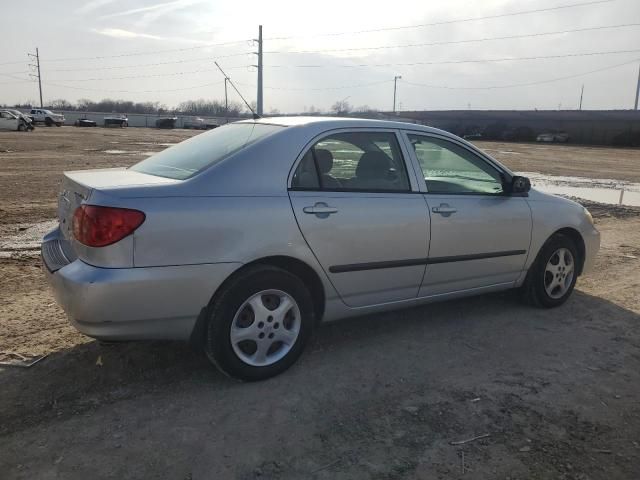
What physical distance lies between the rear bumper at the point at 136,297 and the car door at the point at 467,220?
1705mm

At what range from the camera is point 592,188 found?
1508cm

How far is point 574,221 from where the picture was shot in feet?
16.6

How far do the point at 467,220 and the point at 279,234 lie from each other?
5.48 feet

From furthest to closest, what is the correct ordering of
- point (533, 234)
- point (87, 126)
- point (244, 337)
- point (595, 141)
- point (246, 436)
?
point (87, 126)
point (595, 141)
point (533, 234)
point (244, 337)
point (246, 436)

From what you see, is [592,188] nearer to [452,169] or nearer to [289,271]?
[452,169]

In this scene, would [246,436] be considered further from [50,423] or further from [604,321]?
[604,321]

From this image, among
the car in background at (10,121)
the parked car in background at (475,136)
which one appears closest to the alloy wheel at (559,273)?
the car in background at (10,121)

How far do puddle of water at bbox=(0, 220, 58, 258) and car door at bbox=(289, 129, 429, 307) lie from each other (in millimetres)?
3778

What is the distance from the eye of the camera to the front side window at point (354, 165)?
12.0 feet

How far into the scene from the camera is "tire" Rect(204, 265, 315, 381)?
3277 millimetres

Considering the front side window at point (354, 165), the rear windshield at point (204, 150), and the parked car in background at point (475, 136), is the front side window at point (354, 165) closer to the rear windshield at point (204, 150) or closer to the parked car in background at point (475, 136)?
the rear windshield at point (204, 150)

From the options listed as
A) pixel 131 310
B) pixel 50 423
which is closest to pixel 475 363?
pixel 131 310

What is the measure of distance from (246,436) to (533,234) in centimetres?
310

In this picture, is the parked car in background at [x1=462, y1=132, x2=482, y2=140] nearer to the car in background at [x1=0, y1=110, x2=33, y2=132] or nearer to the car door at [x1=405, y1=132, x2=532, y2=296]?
the car in background at [x1=0, y1=110, x2=33, y2=132]
